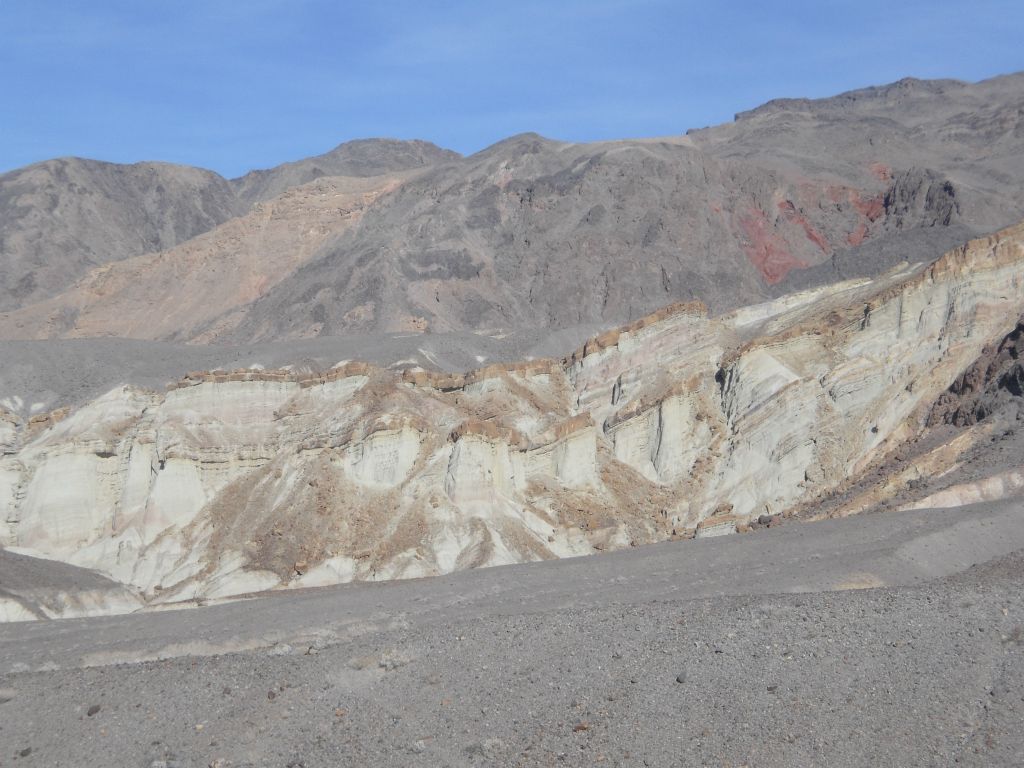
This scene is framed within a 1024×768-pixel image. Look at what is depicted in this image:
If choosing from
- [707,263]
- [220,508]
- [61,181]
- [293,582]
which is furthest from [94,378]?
[61,181]

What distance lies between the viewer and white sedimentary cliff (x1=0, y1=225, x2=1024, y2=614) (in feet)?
136

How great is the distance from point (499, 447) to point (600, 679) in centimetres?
2679

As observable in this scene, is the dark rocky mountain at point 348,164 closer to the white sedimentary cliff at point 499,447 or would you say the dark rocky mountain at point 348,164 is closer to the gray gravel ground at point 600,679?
the white sedimentary cliff at point 499,447

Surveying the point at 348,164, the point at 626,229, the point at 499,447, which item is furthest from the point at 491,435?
the point at 348,164

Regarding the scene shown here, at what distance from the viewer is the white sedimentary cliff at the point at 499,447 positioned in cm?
4147

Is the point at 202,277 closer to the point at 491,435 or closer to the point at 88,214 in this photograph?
the point at 88,214

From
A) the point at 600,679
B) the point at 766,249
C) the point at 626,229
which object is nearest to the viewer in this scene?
the point at 600,679

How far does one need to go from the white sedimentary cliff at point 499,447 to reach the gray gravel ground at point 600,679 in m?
15.5

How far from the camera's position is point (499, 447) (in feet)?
146

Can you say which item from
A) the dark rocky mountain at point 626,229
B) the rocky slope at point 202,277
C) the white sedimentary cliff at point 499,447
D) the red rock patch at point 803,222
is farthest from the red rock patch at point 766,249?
the white sedimentary cliff at point 499,447

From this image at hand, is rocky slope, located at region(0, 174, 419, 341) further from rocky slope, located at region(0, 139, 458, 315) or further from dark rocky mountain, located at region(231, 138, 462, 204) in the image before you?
dark rocky mountain, located at region(231, 138, 462, 204)

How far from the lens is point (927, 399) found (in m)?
41.8

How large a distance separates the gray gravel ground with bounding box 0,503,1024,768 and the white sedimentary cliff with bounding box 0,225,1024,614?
1552 cm

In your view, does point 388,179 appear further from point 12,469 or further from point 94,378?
point 12,469
